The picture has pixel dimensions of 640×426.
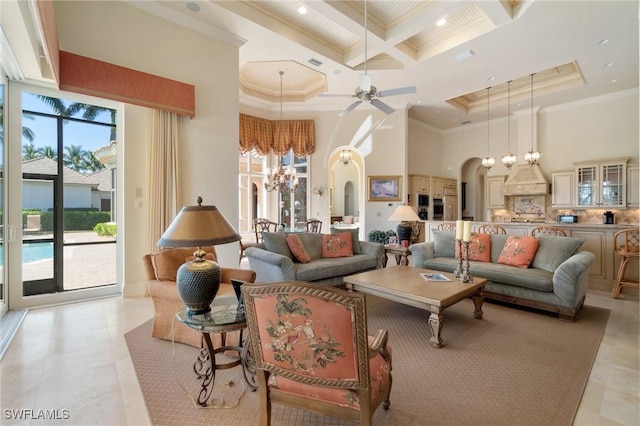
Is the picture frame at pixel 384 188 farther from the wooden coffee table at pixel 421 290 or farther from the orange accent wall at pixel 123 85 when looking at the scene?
the orange accent wall at pixel 123 85

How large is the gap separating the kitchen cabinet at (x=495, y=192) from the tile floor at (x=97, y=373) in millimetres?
5828

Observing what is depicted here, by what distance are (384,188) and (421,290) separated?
Answer: 5.37m

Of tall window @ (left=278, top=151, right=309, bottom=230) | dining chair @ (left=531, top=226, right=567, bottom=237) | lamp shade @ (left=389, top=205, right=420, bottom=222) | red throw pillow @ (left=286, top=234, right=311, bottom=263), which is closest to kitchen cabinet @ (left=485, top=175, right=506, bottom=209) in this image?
dining chair @ (left=531, top=226, right=567, bottom=237)

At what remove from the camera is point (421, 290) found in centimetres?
303

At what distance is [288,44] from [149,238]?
12.7 feet

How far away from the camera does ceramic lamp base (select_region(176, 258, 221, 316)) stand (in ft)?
6.28

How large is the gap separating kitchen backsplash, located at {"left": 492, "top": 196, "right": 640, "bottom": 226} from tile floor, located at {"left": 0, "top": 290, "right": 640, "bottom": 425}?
5037 mm

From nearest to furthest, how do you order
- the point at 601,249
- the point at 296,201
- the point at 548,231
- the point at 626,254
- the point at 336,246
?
1. the point at 626,254
2. the point at 601,249
3. the point at 336,246
4. the point at 548,231
5. the point at 296,201

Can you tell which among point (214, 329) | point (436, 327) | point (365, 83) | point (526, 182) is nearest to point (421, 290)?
point (436, 327)

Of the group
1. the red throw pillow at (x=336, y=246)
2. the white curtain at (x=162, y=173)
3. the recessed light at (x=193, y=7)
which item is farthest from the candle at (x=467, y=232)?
the recessed light at (x=193, y=7)

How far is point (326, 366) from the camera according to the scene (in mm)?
1347

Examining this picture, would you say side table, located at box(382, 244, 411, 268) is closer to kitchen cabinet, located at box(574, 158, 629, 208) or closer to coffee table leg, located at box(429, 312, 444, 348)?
coffee table leg, located at box(429, 312, 444, 348)

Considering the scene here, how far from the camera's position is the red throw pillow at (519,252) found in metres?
3.99

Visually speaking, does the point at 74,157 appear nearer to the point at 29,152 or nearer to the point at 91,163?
the point at 91,163
